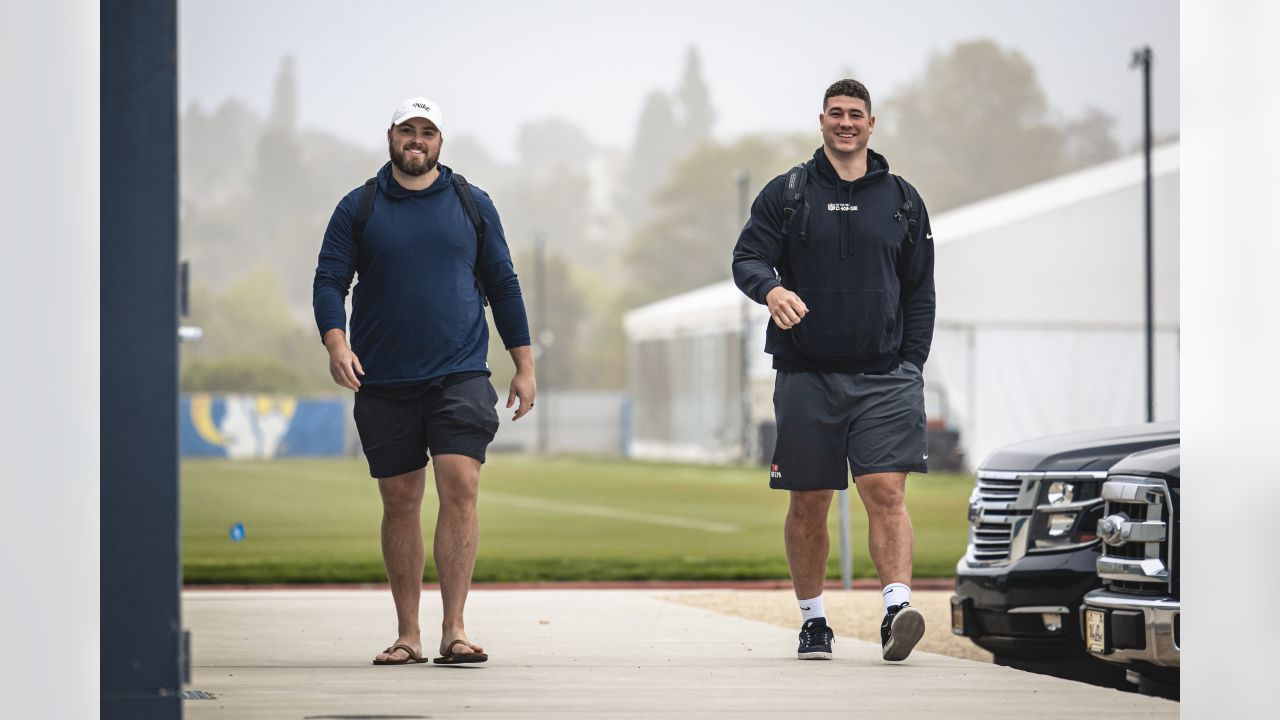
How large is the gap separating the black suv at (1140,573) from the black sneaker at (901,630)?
27.6 inches

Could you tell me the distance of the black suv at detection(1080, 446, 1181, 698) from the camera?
6031mm

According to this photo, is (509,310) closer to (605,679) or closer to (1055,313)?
(605,679)

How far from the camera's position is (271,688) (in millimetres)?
5402

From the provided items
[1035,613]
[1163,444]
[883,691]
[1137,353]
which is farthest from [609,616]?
[1137,353]

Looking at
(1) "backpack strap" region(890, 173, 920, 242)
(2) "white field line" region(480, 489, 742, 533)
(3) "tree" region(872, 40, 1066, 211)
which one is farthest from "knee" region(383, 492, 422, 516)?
(3) "tree" region(872, 40, 1066, 211)

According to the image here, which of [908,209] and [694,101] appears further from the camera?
[694,101]

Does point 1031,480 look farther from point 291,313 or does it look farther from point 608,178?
point 608,178

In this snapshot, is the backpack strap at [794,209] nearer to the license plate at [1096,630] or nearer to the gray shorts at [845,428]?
the gray shorts at [845,428]

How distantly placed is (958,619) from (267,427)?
172 feet

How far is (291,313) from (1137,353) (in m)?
78.0

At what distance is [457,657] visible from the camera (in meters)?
5.91

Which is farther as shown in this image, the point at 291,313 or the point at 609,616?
the point at 291,313

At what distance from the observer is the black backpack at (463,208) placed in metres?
5.94

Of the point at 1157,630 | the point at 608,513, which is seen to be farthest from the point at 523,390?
the point at 608,513
